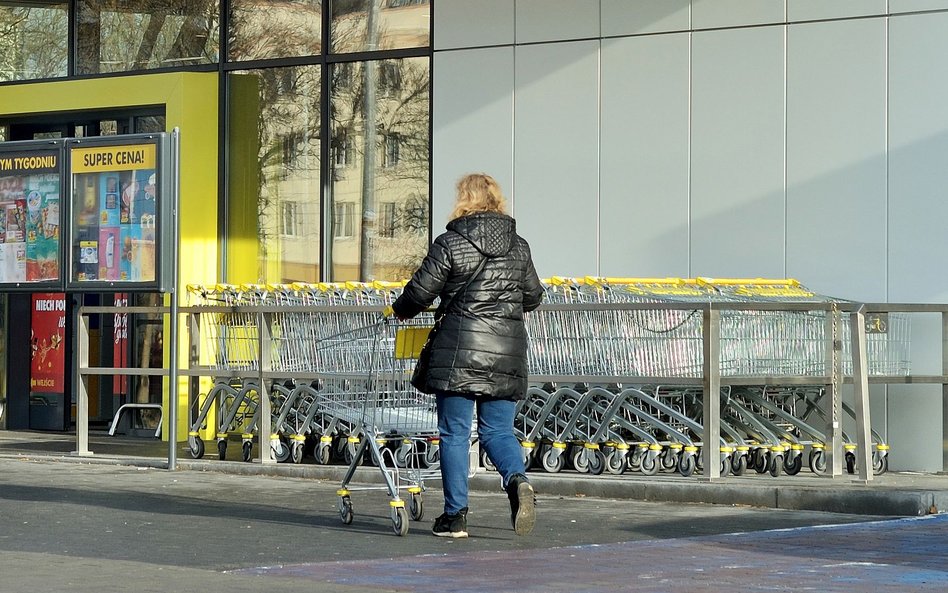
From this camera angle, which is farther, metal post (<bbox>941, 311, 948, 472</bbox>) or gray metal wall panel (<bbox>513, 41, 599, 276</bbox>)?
gray metal wall panel (<bbox>513, 41, 599, 276</bbox>)

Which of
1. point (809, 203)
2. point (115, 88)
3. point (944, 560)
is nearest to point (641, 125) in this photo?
point (809, 203)

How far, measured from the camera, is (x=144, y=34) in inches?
714

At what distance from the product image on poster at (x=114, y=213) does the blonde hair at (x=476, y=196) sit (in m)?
5.01

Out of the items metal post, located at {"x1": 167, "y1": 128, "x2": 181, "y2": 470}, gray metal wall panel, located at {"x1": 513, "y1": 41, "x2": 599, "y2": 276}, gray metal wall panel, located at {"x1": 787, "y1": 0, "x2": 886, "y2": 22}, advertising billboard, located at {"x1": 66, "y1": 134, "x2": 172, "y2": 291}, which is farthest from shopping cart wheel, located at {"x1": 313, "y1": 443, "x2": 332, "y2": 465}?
gray metal wall panel, located at {"x1": 787, "y1": 0, "x2": 886, "y2": 22}

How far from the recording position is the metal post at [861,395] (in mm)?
11297

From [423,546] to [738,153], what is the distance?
22.6 ft

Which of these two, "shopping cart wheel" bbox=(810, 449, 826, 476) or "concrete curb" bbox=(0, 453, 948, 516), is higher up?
"shopping cart wheel" bbox=(810, 449, 826, 476)

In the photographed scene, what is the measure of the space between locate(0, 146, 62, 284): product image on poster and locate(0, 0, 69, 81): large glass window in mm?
4298

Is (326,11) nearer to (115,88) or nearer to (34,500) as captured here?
(115,88)

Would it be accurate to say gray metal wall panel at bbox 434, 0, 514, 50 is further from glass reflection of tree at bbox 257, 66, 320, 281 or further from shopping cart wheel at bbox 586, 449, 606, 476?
shopping cart wheel at bbox 586, 449, 606, 476

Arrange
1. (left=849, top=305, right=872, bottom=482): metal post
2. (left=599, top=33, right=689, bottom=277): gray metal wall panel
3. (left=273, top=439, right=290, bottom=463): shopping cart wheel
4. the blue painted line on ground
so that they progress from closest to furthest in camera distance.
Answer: the blue painted line on ground < (left=849, top=305, right=872, bottom=482): metal post < (left=273, top=439, right=290, bottom=463): shopping cart wheel < (left=599, top=33, right=689, bottom=277): gray metal wall panel

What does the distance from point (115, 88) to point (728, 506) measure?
9543 millimetres

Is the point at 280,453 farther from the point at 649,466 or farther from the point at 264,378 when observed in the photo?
the point at 649,466

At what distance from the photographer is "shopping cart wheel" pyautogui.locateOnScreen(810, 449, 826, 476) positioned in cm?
1251
